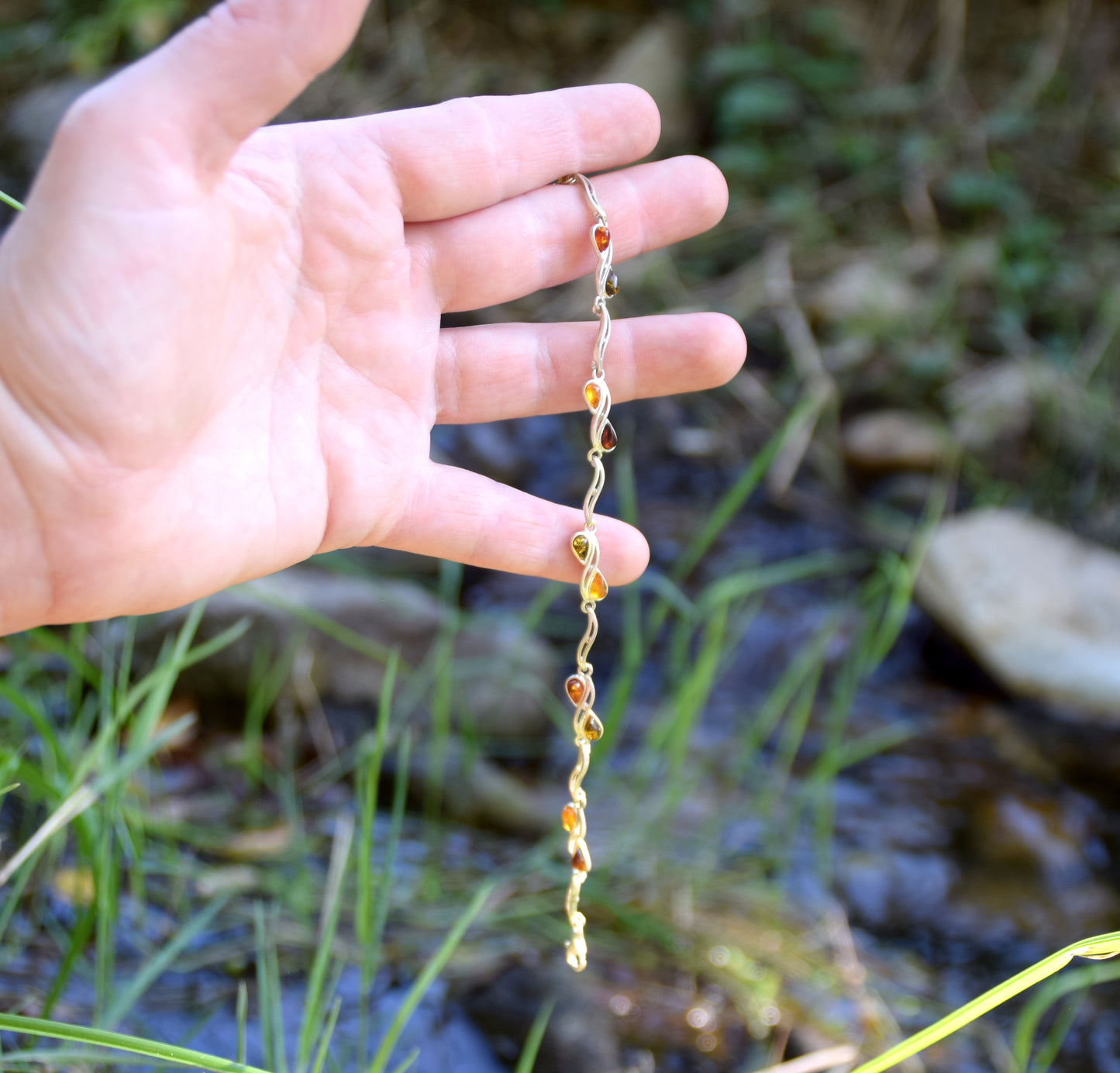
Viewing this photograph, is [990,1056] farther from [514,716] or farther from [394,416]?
[394,416]

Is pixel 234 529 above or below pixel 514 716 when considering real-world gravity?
above

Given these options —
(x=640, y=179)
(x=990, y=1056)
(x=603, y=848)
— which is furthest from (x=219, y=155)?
(x=990, y=1056)

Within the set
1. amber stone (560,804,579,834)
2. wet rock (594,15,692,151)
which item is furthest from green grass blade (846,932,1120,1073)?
wet rock (594,15,692,151)

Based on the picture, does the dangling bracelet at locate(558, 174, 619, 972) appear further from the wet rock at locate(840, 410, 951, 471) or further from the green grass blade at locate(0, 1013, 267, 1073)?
the wet rock at locate(840, 410, 951, 471)

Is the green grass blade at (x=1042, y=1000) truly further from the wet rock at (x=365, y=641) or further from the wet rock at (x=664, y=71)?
the wet rock at (x=664, y=71)

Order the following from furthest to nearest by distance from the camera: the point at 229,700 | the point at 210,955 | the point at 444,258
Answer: the point at 229,700, the point at 210,955, the point at 444,258

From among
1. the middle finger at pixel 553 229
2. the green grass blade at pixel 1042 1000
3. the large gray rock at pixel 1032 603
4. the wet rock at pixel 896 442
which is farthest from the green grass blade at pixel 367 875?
the wet rock at pixel 896 442

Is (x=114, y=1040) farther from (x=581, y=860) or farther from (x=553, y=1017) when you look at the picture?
(x=553, y=1017)
